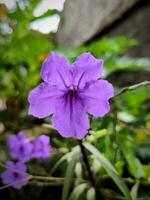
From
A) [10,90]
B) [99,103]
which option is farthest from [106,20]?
[99,103]

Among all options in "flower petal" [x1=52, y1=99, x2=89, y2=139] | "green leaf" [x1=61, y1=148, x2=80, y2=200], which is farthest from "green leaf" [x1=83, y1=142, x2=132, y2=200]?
"flower petal" [x1=52, y1=99, x2=89, y2=139]

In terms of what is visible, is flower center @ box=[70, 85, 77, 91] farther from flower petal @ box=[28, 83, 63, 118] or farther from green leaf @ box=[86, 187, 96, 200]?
green leaf @ box=[86, 187, 96, 200]

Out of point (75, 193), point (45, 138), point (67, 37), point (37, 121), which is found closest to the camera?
point (75, 193)

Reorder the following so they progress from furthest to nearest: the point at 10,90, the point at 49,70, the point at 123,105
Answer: the point at 10,90
the point at 123,105
the point at 49,70

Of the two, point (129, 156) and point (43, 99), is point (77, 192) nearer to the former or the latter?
point (129, 156)

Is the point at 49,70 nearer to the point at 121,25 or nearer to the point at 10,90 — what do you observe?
the point at 10,90

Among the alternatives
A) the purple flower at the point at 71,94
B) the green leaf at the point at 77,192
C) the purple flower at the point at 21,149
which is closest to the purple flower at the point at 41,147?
the purple flower at the point at 21,149

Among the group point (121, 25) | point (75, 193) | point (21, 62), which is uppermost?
point (121, 25)
